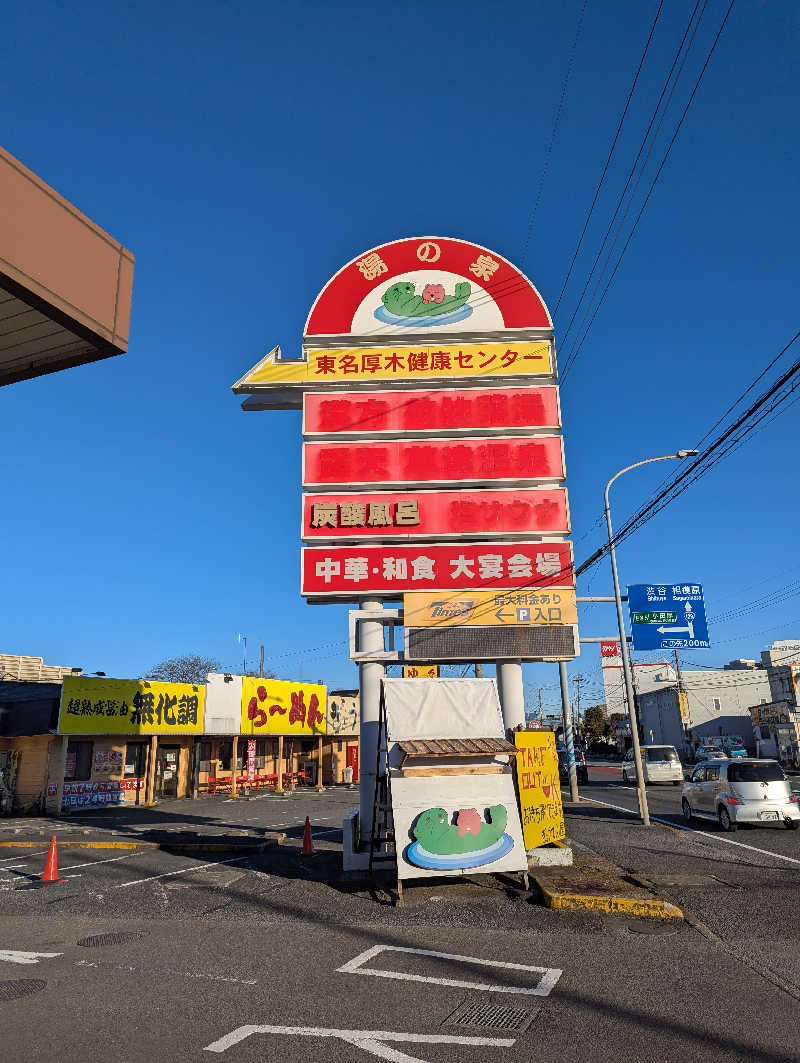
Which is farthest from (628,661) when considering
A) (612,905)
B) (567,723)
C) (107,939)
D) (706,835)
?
(107,939)

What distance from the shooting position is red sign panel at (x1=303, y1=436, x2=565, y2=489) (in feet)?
49.6

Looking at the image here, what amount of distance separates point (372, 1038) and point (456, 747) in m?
6.45

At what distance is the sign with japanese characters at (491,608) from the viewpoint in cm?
1427

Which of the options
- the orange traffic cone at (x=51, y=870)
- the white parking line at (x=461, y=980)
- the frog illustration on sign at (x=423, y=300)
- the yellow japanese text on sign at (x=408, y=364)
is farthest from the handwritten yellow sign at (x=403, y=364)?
the white parking line at (x=461, y=980)

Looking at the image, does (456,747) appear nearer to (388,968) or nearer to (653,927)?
(653,927)

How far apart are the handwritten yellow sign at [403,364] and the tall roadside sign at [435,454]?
0.11 feet

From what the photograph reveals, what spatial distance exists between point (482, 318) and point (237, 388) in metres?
5.51

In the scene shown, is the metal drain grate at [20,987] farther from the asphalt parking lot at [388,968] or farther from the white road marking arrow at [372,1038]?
the white road marking arrow at [372,1038]

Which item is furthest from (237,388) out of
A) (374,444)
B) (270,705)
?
(270,705)

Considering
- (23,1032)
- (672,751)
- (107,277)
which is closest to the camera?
(23,1032)

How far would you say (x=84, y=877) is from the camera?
1327 cm

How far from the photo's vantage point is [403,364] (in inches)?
621

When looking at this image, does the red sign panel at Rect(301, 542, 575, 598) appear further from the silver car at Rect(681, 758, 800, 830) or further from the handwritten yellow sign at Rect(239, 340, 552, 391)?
the silver car at Rect(681, 758, 800, 830)

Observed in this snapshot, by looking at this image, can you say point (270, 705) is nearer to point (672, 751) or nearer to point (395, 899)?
point (672, 751)
